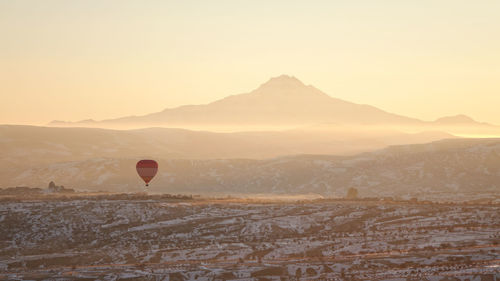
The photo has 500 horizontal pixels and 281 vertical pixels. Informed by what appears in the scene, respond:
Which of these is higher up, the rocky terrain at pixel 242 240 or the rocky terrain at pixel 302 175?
the rocky terrain at pixel 302 175

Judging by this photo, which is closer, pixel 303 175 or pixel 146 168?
pixel 146 168

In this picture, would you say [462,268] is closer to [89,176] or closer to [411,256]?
[411,256]

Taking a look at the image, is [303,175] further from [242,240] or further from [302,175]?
[242,240]

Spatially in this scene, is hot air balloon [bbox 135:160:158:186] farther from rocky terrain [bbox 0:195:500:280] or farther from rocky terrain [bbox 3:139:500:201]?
rocky terrain [bbox 3:139:500:201]

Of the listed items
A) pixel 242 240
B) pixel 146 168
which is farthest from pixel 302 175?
pixel 242 240

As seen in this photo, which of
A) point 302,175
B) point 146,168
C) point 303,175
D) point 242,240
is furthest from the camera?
point 302,175

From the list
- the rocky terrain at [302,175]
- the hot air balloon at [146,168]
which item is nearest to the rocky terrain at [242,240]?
the hot air balloon at [146,168]

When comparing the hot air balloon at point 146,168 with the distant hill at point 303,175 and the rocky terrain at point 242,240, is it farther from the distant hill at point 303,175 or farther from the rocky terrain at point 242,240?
the distant hill at point 303,175

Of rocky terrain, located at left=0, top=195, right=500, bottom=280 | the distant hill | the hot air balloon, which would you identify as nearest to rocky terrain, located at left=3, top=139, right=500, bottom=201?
the distant hill

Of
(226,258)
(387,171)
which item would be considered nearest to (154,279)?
(226,258)
